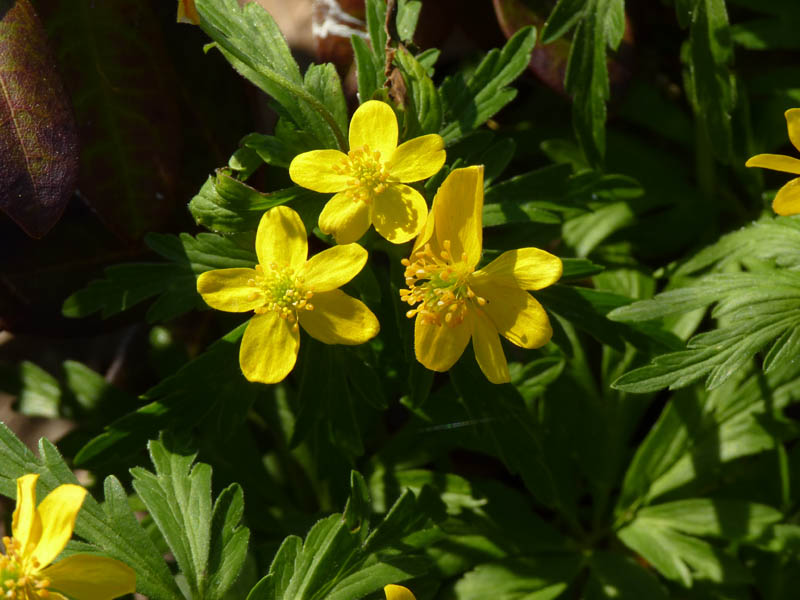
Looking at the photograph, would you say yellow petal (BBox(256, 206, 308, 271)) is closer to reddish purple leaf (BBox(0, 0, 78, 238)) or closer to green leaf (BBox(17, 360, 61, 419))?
reddish purple leaf (BBox(0, 0, 78, 238))

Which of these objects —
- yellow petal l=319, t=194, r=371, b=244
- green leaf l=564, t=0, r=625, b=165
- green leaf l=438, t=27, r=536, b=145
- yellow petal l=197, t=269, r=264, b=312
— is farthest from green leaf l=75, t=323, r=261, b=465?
green leaf l=564, t=0, r=625, b=165

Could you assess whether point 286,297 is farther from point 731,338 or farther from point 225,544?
point 731,338

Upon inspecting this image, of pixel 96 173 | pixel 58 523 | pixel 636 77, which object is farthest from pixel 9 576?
pixel 636 77

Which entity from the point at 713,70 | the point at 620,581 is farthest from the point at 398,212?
the point at 620,581

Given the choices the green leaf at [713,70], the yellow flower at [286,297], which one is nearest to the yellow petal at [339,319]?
the yellow flower at [286,297]

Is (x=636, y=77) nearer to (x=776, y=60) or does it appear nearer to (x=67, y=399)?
(x=776, y=60)

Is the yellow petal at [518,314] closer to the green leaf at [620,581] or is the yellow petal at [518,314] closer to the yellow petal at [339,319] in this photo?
the yellow petal at [339,319]
